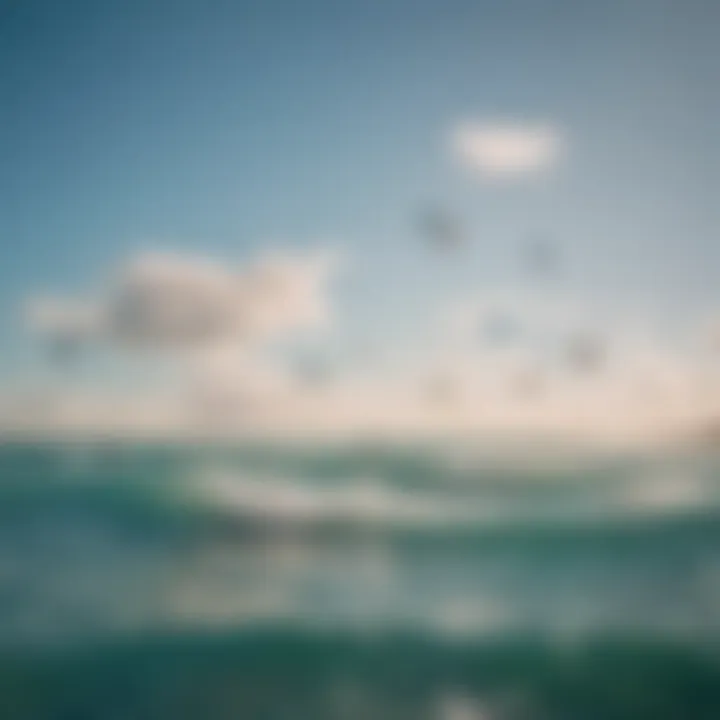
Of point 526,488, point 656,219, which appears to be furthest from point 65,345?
point 656,219

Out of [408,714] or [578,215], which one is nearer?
[408,714]

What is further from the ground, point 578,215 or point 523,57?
point 523,57

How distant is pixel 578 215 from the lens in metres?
1.92

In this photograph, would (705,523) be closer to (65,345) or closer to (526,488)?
(526,488)

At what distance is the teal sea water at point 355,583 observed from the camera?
71.6 inches

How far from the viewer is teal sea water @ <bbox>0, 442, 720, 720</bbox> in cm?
182

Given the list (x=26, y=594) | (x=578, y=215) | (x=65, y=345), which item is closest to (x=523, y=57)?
(x=578, y=215)

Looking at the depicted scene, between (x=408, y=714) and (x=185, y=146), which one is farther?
(x=185, y=146)

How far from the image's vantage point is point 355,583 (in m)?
1.88

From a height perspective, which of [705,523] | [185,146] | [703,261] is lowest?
[705,523]

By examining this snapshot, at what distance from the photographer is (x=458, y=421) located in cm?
193

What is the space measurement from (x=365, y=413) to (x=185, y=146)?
2.52 ft

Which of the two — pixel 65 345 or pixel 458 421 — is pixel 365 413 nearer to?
pixel 458 421

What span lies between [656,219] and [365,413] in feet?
2.69
